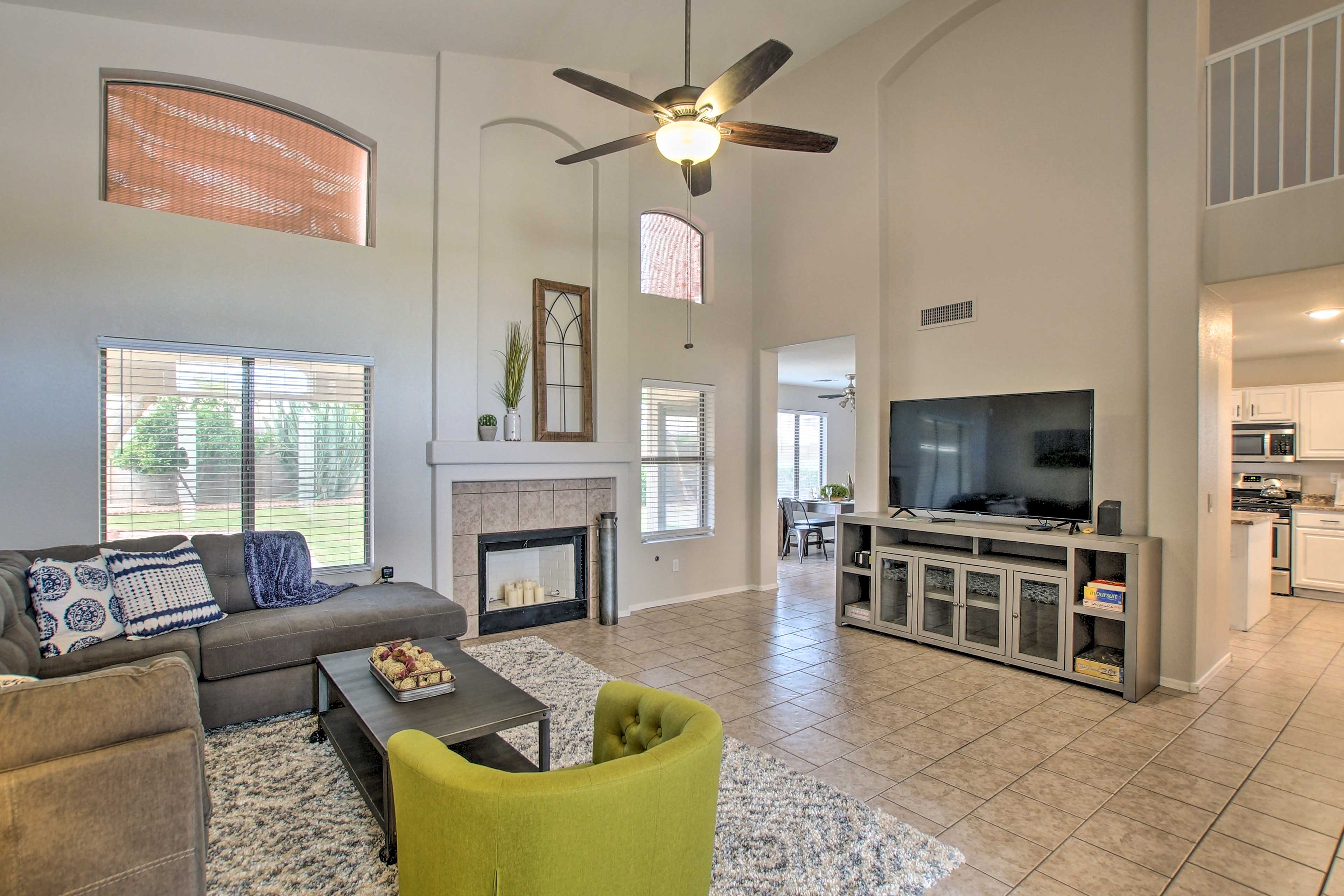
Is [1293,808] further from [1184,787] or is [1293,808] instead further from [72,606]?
[72,606]

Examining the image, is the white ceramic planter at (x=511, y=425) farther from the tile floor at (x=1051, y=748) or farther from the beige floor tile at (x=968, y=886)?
the beige floor tile at (x=968, y=886)

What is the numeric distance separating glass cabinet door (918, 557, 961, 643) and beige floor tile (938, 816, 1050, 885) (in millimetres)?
2287

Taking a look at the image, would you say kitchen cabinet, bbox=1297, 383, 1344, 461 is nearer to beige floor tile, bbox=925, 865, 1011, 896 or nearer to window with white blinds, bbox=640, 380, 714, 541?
window with white blinds, bbox=640, 380, 714, 541

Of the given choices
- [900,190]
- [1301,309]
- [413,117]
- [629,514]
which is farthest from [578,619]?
[1301,309]

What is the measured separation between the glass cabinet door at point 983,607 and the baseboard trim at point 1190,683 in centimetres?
89

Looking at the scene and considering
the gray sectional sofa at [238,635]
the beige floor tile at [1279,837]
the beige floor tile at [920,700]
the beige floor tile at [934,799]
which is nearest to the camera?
the beige floor tile at [1279,837]

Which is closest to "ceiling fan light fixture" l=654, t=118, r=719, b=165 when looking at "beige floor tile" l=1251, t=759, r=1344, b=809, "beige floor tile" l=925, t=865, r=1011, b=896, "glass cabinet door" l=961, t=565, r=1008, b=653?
"beige floor tile" l=925, t=865, r=1011, b=896

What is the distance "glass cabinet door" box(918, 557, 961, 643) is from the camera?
183 inches

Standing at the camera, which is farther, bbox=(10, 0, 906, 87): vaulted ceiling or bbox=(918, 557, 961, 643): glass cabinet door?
bbox=(918, 557, 961, 643): glass cabinet door

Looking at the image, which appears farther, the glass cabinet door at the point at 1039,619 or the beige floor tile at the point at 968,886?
the glass cabinet door at the point at 1039,619

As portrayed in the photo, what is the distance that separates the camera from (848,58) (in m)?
5.77

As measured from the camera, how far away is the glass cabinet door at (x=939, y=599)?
4641mm

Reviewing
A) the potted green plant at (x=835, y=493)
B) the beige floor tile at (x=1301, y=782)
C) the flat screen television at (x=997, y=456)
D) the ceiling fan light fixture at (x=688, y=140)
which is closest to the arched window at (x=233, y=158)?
the ceiling fan light fixture at (x=688, y=140)

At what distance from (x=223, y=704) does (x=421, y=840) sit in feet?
8.23
